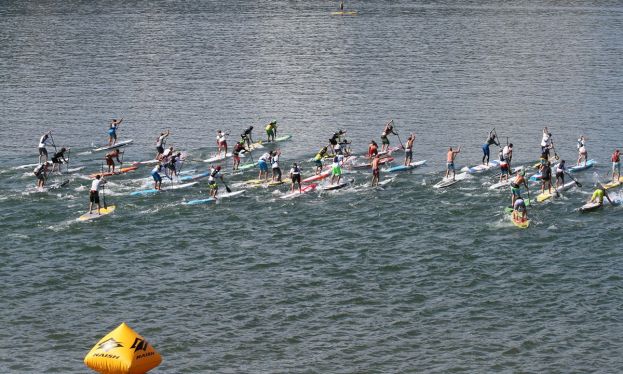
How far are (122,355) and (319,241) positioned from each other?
25.5 m

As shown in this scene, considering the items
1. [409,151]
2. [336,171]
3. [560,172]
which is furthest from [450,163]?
[336,171]

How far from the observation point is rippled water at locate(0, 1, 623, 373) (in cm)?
4541

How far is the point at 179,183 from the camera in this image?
235 ft

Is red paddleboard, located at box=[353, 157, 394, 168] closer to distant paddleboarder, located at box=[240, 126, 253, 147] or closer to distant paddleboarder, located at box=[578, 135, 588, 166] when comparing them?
distant paddleboarder, located at box=[240, 126, 253, 147]

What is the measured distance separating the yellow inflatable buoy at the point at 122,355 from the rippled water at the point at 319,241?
771 centimetres

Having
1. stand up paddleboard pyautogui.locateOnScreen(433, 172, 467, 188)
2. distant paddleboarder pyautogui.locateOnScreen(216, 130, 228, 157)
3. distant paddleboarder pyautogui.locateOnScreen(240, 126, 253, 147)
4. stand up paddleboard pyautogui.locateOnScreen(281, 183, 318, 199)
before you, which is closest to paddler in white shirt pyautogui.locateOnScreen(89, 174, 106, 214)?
stand up paddleboard pyautogui.locateOnScreen(281, 183, 318, 199)

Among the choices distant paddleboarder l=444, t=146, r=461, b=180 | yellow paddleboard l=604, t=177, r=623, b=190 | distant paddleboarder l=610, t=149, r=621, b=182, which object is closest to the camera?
yellow paddleboard l=604, t=177, r=623, b=190

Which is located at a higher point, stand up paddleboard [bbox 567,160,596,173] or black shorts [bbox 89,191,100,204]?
black shorts [bbox 89,191,100,204]

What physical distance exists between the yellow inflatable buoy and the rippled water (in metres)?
7.71

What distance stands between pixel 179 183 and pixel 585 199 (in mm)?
27491

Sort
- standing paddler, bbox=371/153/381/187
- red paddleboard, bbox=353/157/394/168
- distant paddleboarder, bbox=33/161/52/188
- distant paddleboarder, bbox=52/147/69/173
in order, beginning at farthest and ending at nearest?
red paddleboard, bbox=353/157/394/168 < distant paddleboarder, bbox=52/147/69/173 < standing paddler, bbox=371/153/381/187 < distant paddleboarder, bbox=33/161/52/188

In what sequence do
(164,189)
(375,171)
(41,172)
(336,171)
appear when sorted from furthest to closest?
(164,189)
(375,171)
(336,171)
(41,172)

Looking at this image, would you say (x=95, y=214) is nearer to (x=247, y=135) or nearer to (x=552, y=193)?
(x=247, y=135)

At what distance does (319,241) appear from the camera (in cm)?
5931
